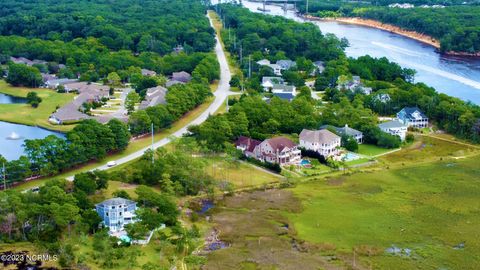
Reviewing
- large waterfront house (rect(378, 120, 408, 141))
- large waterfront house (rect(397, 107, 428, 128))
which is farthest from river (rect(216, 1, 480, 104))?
large waterfront house (rect(378, 120, 408, 141))

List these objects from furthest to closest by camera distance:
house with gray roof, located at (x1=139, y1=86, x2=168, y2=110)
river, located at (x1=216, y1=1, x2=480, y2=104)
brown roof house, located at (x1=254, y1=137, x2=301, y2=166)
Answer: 1. river, located at (x1=216, y1=1, x2=480, y2=104)
2. house with gray roof, located at (x1=139, y1=86, x2=168, y2=110)
3. brown roof house, located at (x1=254, y1=137, x2=301, y2=166)

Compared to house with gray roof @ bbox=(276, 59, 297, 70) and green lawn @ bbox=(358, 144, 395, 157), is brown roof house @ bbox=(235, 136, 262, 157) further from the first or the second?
house with gray roof @ bbox=(276, 59, 297, 70)

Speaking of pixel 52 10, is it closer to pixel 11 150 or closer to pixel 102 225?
pixel 11 150

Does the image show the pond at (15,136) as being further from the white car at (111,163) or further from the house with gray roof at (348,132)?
the house with gray roof at (348,132)

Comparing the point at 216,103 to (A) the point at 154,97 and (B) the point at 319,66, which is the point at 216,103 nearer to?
(A) the point at 154,97

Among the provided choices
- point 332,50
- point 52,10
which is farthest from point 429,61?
point 52,10

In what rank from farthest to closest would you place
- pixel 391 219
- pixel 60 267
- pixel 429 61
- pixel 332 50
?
pixel 429 61, pixel 332 50, pixel 391 219, pixel 60 267

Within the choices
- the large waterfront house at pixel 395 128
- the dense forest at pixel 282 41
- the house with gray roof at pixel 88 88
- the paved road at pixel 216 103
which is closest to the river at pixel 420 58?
the dense forest at pixel 282 41

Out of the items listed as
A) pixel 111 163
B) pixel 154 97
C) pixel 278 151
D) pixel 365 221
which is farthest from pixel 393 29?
pixel 365 221
